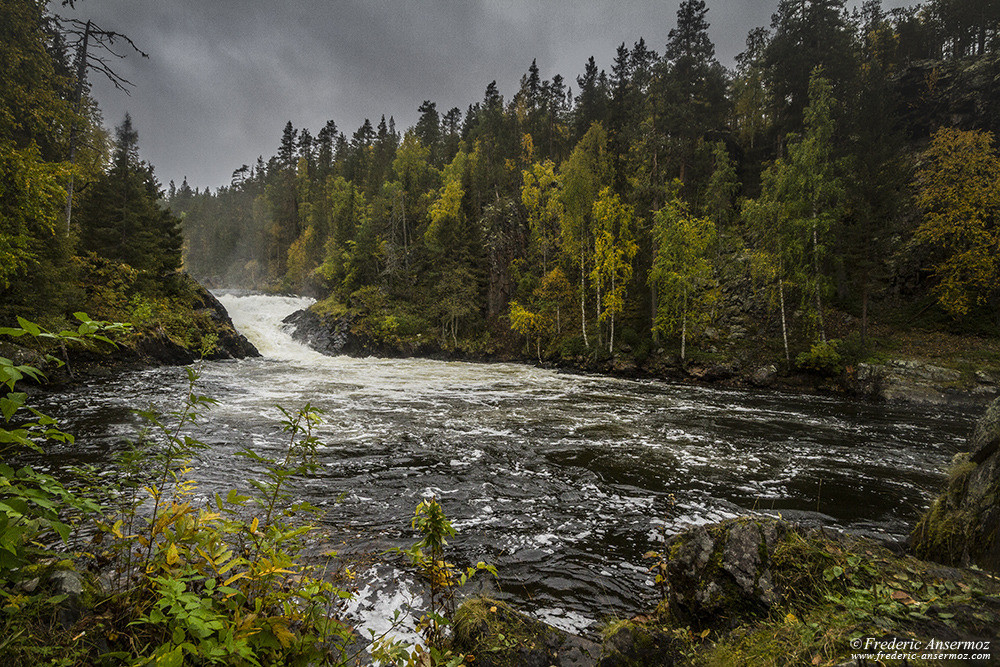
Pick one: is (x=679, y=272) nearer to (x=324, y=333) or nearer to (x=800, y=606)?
(x=800, y=606)

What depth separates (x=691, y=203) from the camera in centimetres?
3069

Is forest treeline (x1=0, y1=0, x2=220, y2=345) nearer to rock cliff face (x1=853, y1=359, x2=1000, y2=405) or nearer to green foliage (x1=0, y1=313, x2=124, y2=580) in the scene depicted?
green foliage (x1=0, y1=313, x2=124, y2=580)

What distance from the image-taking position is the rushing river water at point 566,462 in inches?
209

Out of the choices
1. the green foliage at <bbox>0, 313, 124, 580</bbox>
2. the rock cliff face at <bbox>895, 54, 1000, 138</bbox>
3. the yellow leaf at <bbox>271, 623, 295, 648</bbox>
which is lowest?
the yellow leaf at <bbox>271, 623, 295, 648</bbox>

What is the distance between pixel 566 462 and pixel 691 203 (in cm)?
2917

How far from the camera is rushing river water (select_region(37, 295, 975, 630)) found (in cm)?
530

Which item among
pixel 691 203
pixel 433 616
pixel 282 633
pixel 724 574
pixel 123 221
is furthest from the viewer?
pixel 691 203

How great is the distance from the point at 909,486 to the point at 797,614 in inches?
303

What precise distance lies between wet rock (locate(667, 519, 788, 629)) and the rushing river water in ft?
2.69

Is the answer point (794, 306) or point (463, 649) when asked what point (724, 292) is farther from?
point (463, 649)

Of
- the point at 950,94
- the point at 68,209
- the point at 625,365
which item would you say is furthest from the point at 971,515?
the point at 950,94

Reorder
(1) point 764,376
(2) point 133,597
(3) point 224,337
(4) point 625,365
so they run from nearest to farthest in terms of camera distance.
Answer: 1. (2) point 133,597
2. (1) point 764,376
3. (4) point 625,365
4. (3) point 224,337

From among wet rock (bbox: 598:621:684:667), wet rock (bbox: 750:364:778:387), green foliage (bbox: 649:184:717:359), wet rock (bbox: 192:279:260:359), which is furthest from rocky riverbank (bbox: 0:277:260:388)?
wet rock (bbox: 750:364:778:387)

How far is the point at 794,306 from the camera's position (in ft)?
77.0
